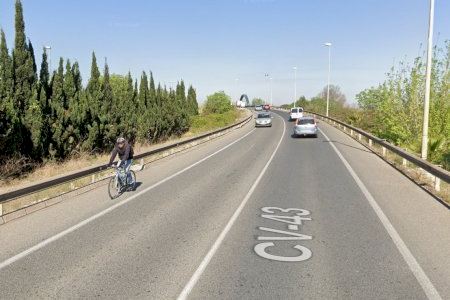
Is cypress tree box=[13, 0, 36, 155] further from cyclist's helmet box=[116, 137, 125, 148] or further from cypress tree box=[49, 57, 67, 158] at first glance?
cyclist's helmet box=[116, 137, 125, 148]

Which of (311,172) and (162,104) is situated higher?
(162,104)

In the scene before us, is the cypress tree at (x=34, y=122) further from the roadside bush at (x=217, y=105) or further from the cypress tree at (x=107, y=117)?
the roadside bush at (x=217, y=105)

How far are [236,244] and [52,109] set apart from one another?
14.6 meters

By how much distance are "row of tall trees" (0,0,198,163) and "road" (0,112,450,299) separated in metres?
6.19

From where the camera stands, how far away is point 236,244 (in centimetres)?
738

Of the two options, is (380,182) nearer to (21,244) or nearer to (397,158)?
(397,158)

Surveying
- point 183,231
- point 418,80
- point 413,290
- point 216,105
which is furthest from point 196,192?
point 216,105

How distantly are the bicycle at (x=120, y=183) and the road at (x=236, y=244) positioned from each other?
0.35m

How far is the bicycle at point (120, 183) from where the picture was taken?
1169 centimetres

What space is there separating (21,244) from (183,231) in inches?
114

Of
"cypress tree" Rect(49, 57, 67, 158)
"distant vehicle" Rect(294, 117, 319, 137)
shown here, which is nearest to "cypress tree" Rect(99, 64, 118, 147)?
"cypress tree" Rect(49, 57, 67, 158)

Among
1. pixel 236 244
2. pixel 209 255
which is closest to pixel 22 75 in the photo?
pixel 236 244

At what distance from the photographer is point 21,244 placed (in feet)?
24.4

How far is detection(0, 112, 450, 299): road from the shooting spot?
18.3 ft
